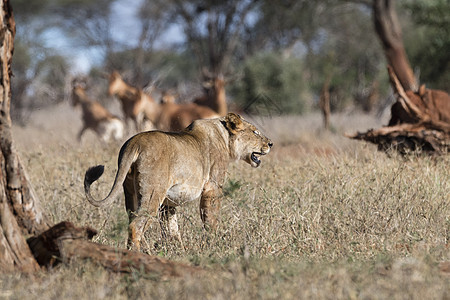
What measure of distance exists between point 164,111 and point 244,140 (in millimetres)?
6896

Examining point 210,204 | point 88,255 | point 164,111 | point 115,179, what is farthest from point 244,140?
point 164,111

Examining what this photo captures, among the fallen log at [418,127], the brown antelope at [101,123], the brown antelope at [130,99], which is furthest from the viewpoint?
the brown antelope at [101,123]

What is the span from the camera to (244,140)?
5578mm

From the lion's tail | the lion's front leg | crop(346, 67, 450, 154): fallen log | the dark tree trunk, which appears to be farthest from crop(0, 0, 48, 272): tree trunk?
crop(346, 67, 450, 154): fallen log

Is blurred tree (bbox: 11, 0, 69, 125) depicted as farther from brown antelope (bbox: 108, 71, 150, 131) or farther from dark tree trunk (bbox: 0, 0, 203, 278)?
dark tree trunk (bbox: 0, 0, 203, 278)

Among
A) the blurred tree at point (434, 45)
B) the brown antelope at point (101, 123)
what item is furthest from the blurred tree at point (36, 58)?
the blurred tree at point (434, 45)

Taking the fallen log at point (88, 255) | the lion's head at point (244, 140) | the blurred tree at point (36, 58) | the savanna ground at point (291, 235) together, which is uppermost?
the blurred tree at point (36, 58)

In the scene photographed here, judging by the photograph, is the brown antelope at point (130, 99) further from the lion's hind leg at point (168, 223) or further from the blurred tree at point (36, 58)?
the blurred tree at point (36, 58)

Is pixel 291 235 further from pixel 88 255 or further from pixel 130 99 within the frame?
pixel 130 99

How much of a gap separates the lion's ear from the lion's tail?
4.14ft

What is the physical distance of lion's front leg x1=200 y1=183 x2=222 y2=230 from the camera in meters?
5.03

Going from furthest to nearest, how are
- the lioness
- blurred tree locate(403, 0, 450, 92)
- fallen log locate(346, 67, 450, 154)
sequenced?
1. blurred tree locate(403, 0, 450, 92)
2. fallen log locate(346, 67, 450, 154)
3. the lioness

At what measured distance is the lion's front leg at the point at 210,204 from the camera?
5027 millimetres

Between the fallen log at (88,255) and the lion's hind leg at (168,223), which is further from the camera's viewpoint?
the lion's hind leg at (168,223)
